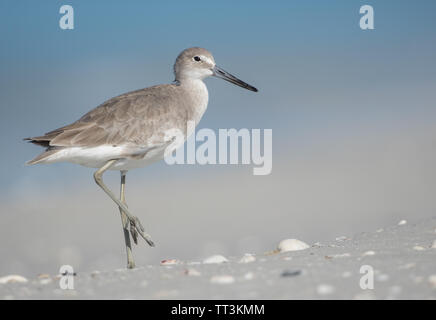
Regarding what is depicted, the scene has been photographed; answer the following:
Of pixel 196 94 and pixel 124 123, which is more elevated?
pixel 196 94

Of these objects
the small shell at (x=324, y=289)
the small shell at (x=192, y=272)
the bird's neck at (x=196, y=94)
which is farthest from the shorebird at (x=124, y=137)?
the small shell at (x=324, y=289)

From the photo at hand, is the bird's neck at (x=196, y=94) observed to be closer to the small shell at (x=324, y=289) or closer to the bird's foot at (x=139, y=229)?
the bird's foot at (x=139, y=229)

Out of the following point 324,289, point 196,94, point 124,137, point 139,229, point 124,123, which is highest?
point 196,94

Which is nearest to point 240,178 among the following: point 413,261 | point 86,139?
point 86,139

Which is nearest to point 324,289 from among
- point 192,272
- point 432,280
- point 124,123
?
point 432,280

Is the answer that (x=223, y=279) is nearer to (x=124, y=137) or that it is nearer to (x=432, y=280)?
(x=432, y=280)

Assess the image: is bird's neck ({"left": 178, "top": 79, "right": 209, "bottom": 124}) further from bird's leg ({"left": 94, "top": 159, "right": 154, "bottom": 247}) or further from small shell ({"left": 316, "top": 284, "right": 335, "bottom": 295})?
small shell ({"left": 316, "top": 284, "right": 335, "bottom": 295})

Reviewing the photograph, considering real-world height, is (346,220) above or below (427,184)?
below

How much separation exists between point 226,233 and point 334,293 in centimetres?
826

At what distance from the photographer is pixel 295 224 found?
13180 mm

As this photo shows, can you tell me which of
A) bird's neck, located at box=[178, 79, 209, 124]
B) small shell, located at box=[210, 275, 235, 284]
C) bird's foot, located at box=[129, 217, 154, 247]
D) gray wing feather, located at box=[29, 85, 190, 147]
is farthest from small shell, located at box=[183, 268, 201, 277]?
bird's neck, located at box=[178, 79, 209, 124]

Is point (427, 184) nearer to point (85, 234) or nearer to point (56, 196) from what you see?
point (85, 234)

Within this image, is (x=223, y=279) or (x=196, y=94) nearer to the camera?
(x=223, y=279)

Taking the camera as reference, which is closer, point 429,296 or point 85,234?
point 429,296
